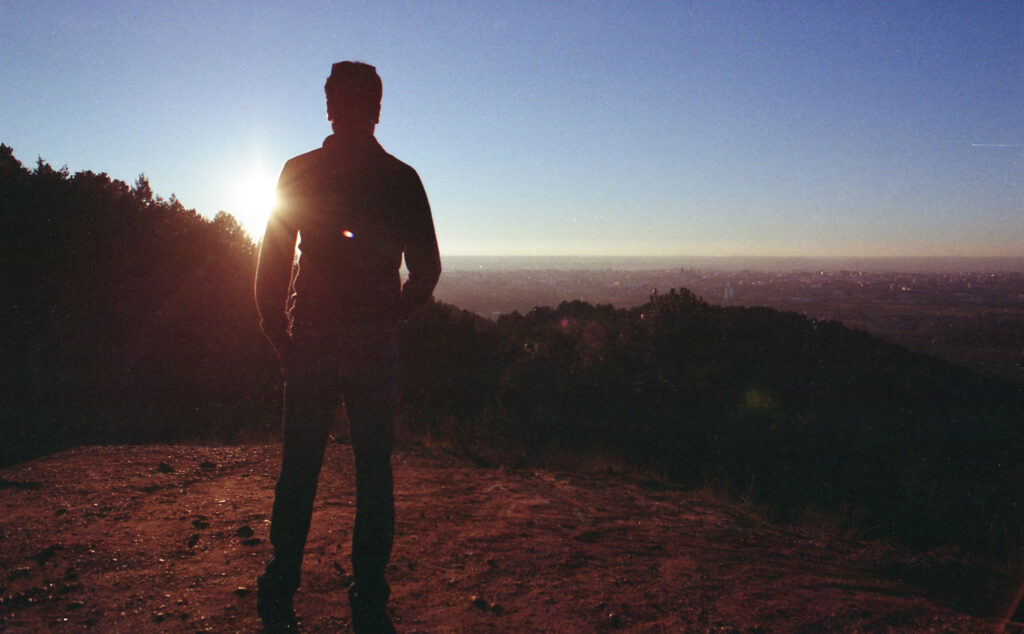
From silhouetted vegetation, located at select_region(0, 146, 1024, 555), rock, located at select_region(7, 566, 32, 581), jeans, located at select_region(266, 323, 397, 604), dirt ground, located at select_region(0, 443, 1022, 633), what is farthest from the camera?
silhouetted vegetation, located at select_region(0, 146, 1024, 555)

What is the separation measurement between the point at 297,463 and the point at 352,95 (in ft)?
4.68

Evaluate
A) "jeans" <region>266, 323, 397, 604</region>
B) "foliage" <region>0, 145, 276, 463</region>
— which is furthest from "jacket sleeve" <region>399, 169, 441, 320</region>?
"foliage" <region>0, 145, 276, 463</region>

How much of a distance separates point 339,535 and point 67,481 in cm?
264

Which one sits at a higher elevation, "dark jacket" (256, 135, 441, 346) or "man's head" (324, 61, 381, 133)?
"man's head" (324, 61, 381, 133)

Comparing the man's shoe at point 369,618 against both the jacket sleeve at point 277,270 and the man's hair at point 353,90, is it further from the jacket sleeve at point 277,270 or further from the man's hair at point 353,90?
the man's hair at point 353,90

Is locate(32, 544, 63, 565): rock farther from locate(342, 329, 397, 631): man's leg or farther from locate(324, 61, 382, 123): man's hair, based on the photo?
locate(324, 61, 382, 123): man's hair

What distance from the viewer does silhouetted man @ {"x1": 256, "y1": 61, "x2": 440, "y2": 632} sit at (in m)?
2.25

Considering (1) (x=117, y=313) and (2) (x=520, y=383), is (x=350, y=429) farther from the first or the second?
(1) (x=117, y=313)

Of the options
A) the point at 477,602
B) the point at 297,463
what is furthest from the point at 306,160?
the point at 477,602

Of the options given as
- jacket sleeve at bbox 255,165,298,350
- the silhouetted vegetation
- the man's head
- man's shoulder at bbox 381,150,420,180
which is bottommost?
the silhouetted vegetation

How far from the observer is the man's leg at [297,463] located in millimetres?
2264

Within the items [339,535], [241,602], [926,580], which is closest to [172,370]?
[339,535]

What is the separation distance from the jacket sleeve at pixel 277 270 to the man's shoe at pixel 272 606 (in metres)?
0.95

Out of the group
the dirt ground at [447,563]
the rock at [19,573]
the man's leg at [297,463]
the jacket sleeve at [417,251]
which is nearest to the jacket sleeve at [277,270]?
the man's leg at [297,463]
